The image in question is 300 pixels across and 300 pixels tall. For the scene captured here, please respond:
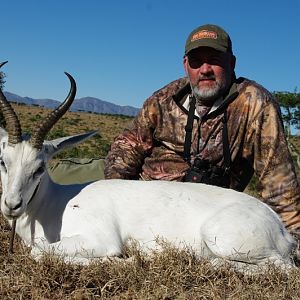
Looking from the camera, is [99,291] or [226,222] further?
[226,222]

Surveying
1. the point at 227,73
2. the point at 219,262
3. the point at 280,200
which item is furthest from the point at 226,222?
the point at 227,73

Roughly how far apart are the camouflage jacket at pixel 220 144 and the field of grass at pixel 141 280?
1414 millimetres

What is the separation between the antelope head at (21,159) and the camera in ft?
14.8

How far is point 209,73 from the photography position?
6359 millimetres

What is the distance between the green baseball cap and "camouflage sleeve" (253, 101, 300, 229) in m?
0.87

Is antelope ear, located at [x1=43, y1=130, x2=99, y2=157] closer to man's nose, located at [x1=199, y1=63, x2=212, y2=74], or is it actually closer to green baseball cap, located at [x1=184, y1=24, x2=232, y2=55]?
man's nose, located at [x1=199, y1=63, x2=212, y2=74]

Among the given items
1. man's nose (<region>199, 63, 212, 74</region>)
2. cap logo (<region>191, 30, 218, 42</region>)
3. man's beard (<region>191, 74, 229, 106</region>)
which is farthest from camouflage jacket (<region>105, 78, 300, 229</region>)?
cap logo (<region>191, 30, 218, 42</region>)

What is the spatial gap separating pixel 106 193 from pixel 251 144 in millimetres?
2001

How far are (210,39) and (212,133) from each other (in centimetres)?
110

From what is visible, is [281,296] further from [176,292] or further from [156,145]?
[156,145]

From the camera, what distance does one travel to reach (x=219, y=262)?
4402 millimetres

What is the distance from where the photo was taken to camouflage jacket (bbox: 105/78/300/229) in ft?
19.0

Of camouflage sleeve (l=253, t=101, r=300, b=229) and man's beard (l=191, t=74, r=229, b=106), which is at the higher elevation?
man's beard (l=191, t=74, r=229, b=106)

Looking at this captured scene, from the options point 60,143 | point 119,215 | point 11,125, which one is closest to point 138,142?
point 60,143
